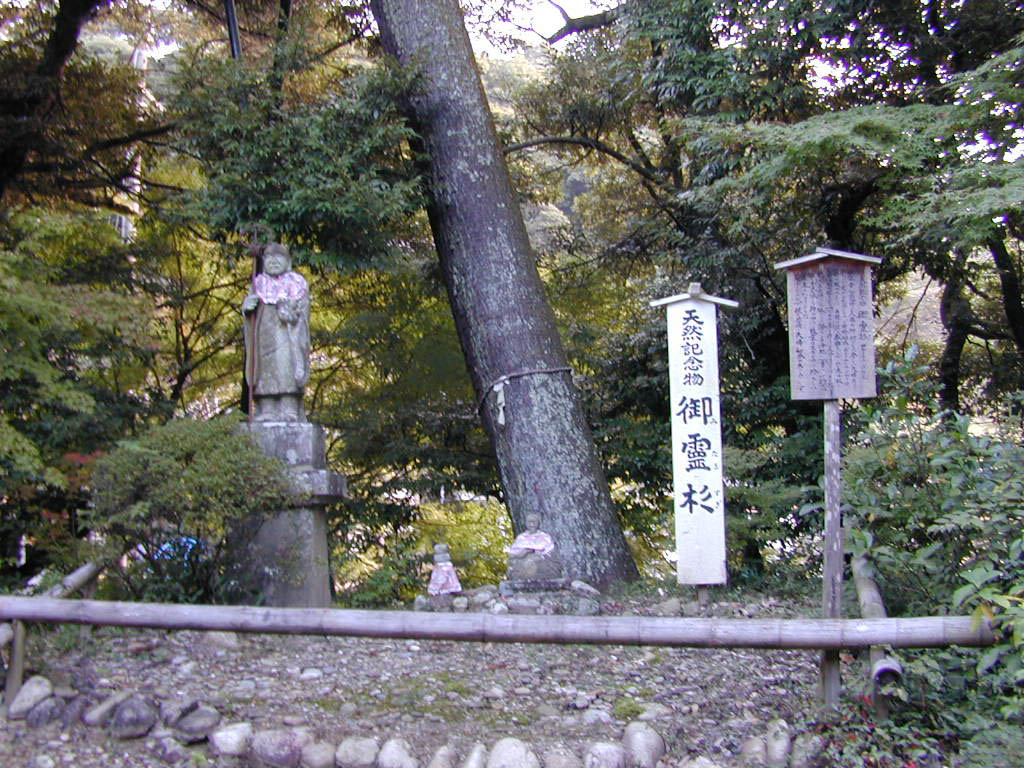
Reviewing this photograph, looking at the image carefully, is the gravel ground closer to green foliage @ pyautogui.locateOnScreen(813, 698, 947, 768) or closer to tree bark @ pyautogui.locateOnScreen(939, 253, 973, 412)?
green foliage @ pyautogui.locateOnScreen(813, 698, 947, 768)

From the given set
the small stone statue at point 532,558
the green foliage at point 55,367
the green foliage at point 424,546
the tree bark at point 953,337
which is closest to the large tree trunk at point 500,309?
the small stone statue at point 532,558

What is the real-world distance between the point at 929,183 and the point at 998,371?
178 inches

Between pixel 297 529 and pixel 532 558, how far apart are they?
1.66 m

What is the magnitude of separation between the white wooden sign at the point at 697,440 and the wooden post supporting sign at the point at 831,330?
954 mm

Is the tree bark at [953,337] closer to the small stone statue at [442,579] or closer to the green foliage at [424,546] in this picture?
the green foliage at [424,546]

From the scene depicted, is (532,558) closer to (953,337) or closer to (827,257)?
(827,257)

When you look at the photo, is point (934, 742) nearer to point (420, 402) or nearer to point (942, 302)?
point (420, 402)

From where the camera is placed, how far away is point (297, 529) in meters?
6.15

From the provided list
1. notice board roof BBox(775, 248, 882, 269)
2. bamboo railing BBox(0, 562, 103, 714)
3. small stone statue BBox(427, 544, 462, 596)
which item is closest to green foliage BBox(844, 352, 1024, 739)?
notice board roof BBox(775, 248, 882, 269)

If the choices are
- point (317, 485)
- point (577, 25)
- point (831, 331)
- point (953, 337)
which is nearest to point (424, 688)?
point (317, 485)

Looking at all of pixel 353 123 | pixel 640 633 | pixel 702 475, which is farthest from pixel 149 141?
pixel 640 633

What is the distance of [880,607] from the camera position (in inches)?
166

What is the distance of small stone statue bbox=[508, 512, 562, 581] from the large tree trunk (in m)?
0.74

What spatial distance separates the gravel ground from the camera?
4051 millimetres
